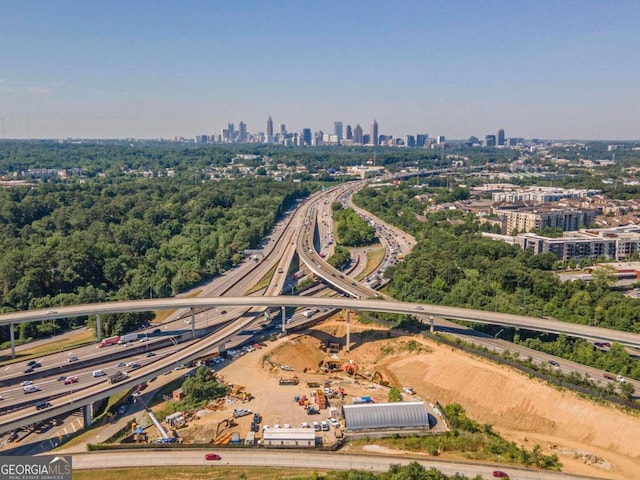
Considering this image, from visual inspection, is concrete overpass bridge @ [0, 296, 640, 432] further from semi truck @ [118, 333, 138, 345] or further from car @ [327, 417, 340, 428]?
car @ [327, 417, 340, 428]

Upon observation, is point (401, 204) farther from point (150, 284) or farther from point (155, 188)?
point (150, 284)

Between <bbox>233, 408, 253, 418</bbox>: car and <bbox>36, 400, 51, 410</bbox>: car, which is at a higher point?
<bbox>36, 400, 51, 410</bbox>: car

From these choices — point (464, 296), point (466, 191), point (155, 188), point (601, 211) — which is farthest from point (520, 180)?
point (464, 296)

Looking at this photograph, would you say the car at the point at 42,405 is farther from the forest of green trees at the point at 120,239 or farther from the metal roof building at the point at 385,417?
the metal roof building at the point at 385,417

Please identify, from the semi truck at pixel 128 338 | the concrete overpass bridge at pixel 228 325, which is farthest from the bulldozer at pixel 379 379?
the semi truck at pixel 128 338

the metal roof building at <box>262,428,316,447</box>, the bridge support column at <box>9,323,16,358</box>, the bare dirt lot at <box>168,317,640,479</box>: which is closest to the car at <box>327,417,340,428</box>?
the bare dirt lot at <box>168,317,640,479</box>

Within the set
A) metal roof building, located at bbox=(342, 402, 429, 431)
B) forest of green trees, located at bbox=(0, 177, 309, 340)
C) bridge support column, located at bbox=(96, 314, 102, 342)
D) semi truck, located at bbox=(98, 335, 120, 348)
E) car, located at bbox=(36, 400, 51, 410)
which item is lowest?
metal roof building, located at bbox=(342, 402, 429, 431)

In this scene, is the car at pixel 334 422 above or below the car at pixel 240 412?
below
